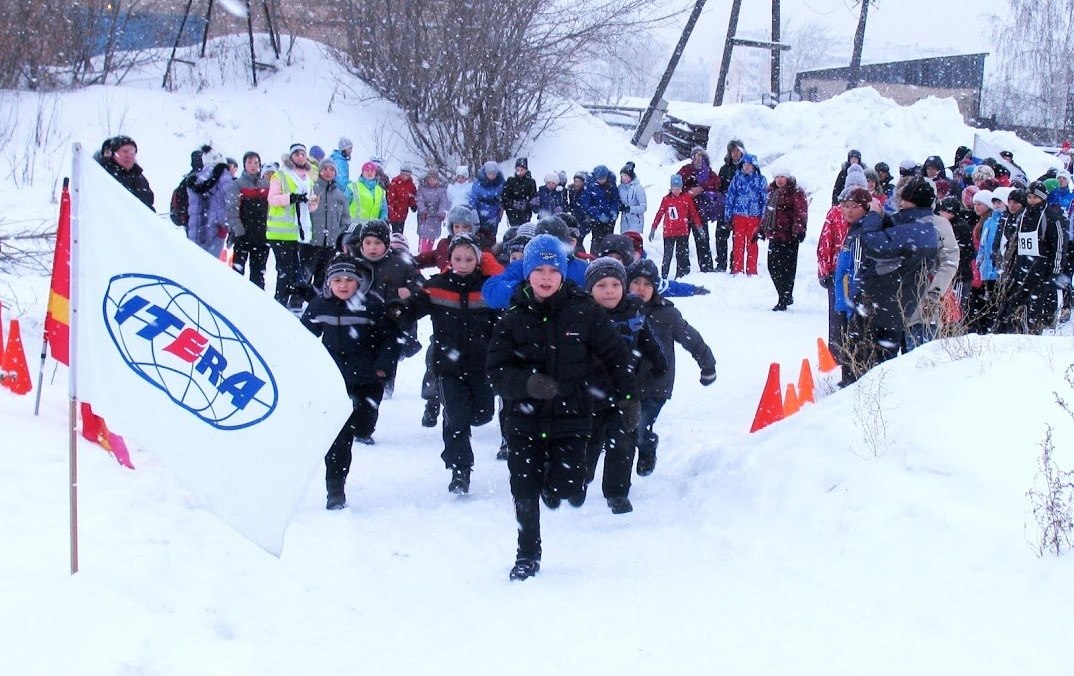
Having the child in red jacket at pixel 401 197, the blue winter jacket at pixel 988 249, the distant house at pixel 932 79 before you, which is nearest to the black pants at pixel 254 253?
the child in red jacket at pixel 401 197

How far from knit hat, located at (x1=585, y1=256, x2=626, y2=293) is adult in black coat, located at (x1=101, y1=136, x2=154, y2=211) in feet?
17.8

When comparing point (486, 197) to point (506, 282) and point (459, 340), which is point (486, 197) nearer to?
point (459, 340)

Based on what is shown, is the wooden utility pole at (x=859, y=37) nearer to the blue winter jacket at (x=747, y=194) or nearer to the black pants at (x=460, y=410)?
the blue winter jacket at (x=747, y=194)

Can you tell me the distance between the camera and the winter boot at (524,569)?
5.57 m

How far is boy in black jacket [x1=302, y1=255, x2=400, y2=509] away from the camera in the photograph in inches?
271

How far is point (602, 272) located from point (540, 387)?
1.27m

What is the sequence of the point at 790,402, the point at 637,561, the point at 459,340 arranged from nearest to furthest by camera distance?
the point at 637,561 → the point at 459,340 → the point at 790,402

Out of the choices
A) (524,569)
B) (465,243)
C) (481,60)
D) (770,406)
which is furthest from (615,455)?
(481,60)

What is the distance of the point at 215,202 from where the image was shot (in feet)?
45.8

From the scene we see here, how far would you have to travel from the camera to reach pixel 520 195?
58.4ft

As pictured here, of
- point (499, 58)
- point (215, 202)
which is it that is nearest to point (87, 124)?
point (499, 58)

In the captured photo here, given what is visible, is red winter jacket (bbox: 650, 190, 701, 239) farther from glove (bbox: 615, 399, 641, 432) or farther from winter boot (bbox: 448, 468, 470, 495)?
glove (bbox: 615, 399, 641, 432)

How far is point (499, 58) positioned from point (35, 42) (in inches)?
399

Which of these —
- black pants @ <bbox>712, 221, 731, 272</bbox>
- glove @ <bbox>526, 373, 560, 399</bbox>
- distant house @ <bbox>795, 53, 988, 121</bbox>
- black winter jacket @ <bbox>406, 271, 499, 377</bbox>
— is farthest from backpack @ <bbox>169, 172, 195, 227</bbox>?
distant house @ <bbox>795, 53, 988, 121</bbox>
